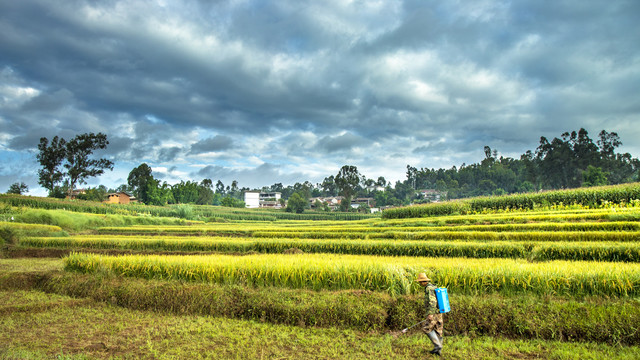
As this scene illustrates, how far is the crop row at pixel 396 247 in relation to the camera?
11.3 meters

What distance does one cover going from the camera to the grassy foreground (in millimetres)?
5314

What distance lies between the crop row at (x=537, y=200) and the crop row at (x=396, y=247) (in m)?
18.1

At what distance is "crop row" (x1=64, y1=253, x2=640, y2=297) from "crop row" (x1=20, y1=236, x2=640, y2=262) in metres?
3.36

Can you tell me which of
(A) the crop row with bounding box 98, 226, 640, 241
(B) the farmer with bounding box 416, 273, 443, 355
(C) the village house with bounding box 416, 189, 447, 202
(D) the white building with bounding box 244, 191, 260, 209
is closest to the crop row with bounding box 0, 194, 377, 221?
(A) the crop row with bounding box 98, 226, 640, 241

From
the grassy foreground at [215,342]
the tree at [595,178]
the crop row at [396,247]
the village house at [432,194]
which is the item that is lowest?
the grassy foreground at [215,342]

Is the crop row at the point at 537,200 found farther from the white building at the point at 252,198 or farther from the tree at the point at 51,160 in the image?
the white building at the point at 252,198

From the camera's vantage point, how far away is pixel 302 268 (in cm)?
837

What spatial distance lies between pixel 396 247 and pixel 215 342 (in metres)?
10.2

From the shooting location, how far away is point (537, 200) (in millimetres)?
31641

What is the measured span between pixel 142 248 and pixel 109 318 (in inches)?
500

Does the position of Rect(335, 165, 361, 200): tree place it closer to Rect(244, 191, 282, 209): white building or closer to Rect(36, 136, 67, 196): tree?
Rect(244, 191, 282, 209): white building

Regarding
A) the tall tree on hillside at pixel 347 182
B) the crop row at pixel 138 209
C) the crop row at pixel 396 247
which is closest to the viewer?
the crop row at pixel 396 247

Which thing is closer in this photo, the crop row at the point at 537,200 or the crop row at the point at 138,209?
the crop row at the point at 537,200

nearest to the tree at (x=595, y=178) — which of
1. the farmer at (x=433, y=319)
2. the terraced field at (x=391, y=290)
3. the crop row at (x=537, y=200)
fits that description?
the crop row at (x=537, y=200)
